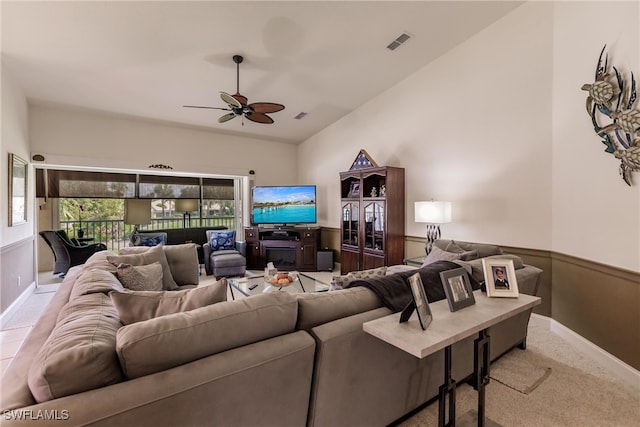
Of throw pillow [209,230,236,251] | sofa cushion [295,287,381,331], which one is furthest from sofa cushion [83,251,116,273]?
throw pillow [209,230,236,251]

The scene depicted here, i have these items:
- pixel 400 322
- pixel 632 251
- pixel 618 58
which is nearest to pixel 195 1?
pixel 400 322

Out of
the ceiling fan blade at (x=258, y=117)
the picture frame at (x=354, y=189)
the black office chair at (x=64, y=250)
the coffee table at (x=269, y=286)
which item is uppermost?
the ceiling fan blade at (x=258, y=117)

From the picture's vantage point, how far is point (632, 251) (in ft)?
7.11

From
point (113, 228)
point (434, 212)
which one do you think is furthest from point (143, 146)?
point (434, 212)

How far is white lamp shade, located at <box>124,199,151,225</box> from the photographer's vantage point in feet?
17.7

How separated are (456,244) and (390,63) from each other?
2.62m

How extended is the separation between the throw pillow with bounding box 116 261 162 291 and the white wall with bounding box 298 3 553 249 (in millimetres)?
3465

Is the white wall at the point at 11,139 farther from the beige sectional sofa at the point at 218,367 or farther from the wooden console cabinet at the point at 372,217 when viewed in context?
the wooden console cabinet at the point at 372,217

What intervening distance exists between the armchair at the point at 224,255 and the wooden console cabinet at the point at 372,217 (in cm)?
188

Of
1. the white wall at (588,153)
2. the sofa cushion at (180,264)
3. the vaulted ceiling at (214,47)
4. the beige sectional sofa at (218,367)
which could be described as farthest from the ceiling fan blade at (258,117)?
the white wall at (588,153)

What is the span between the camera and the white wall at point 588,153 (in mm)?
2191

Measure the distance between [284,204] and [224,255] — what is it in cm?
165

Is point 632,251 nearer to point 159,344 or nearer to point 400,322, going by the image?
point 400,322

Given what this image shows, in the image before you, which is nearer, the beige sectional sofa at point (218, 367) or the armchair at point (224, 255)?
the beige sectional sofa at point (218, 367)
